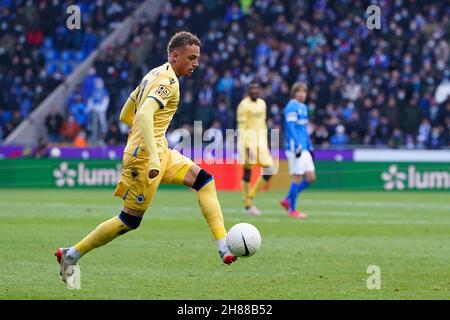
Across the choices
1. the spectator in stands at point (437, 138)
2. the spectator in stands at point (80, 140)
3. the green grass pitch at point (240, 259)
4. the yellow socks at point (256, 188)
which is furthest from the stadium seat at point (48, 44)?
the yellow socks at point (256, 188)

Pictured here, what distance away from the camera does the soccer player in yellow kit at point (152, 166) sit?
955cm

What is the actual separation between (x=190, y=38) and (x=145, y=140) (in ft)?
3.95

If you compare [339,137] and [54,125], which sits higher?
[54,125]

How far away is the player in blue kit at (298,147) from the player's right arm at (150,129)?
9.21m

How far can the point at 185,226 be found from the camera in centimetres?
1638

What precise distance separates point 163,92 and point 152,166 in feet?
2.46

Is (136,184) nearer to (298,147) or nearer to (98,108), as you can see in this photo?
(298,147)

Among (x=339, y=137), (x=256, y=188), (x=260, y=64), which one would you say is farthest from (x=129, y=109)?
(x=260, y=64)

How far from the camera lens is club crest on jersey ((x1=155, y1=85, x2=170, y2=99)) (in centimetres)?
960

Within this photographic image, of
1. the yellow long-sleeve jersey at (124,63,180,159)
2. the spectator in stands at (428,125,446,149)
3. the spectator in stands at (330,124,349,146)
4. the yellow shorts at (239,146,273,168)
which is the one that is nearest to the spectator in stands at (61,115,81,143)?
the spectator in stands at (330,124,349,146)

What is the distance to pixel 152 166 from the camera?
9320mm

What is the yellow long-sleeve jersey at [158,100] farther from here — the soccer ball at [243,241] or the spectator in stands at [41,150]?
the spectator in stands at [41,150]

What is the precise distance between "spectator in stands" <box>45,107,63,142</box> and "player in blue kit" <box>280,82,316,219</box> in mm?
15098

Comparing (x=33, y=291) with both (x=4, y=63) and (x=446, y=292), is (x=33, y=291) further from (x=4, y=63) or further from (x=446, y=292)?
(x=4, y=63)
